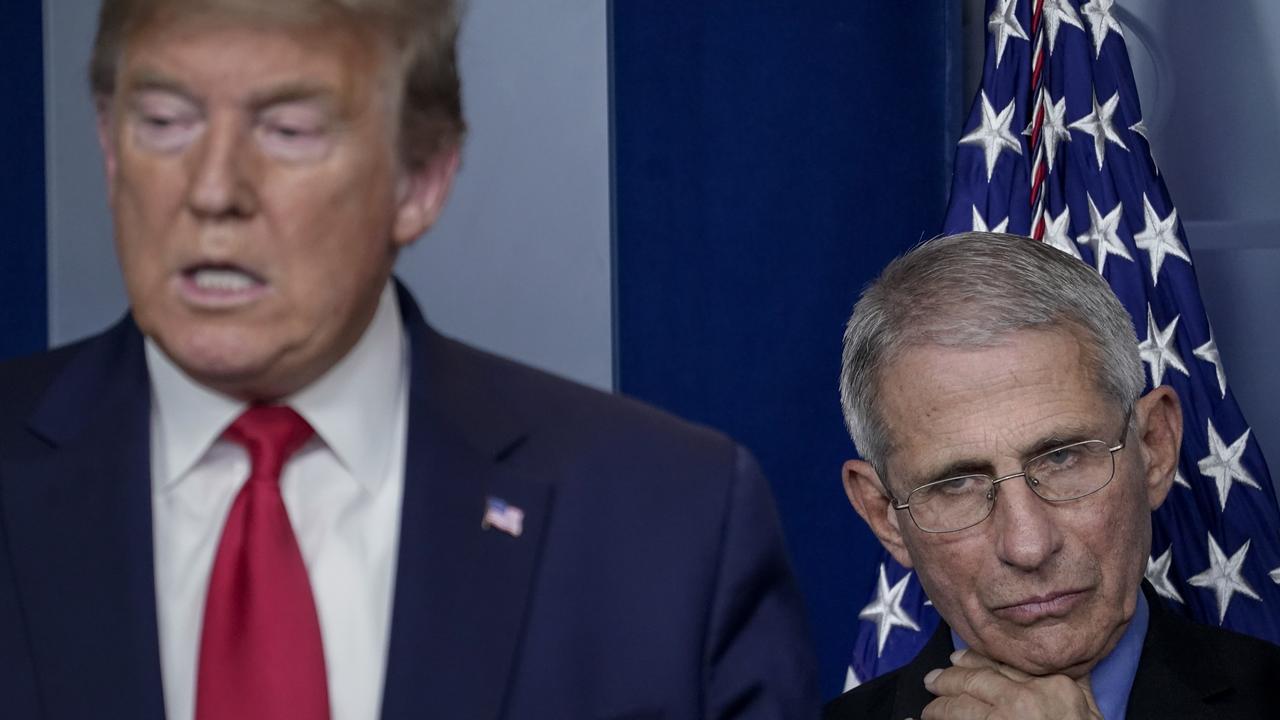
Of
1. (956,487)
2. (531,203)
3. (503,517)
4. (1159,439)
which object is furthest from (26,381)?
(531,203)

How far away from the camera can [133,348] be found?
1.20 meters

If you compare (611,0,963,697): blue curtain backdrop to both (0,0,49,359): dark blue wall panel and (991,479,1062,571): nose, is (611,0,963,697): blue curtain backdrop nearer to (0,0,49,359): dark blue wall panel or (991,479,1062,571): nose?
(0,0,49,359): dark blue wall panel

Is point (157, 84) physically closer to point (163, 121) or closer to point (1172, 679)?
point (163, 121)

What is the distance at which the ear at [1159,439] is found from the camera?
2.00m

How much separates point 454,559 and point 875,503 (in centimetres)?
104

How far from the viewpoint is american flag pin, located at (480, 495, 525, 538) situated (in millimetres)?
1176

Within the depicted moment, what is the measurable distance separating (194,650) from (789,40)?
243cm

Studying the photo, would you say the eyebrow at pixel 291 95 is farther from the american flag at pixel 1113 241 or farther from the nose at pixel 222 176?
the american flag at pixel 1113 241

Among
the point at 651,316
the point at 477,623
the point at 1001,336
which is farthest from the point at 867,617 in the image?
the point at 477,623

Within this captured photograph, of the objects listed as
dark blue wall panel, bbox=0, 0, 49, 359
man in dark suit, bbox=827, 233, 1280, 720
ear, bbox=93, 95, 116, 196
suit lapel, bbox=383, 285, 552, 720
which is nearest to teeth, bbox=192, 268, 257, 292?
ear, bbox=93, 95, 116, 196

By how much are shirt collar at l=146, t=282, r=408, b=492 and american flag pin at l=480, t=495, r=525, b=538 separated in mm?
84

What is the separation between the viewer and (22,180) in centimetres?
257

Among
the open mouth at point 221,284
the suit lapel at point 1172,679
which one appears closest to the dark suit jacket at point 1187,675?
the suit lapel at point 1172,679

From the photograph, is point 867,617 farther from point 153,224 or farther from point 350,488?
point 153,224
